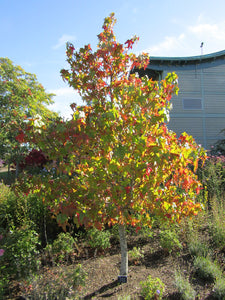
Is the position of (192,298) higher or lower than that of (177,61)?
lower

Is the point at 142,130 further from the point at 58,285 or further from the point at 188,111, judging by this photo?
the point at 188,111

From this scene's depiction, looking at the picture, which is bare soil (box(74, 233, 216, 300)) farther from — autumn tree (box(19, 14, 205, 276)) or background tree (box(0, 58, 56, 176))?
background tree (box(0, 58, 56, 176))

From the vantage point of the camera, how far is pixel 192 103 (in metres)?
14.0

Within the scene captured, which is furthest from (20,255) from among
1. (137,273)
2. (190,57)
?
(190,57)

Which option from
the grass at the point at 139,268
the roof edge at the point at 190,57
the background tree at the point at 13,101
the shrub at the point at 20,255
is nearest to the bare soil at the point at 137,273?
the grass at the point at 139,268

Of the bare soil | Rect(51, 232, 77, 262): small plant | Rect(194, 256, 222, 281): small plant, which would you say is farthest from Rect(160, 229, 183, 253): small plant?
Rect(51, 232, 77, 262): small plant

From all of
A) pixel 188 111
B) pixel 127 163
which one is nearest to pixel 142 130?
pixel 127 163

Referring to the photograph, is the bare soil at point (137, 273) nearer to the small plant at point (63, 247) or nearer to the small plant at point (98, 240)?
the small plant at point (98, 240)

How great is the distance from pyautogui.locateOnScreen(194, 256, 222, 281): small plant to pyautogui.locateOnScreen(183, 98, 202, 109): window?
38.8 feet

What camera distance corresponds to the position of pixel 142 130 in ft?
8.47

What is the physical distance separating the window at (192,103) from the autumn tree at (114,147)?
37.7ft

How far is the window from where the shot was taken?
13939mm

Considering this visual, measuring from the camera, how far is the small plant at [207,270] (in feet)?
10.0

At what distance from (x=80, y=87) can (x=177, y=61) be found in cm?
1256
